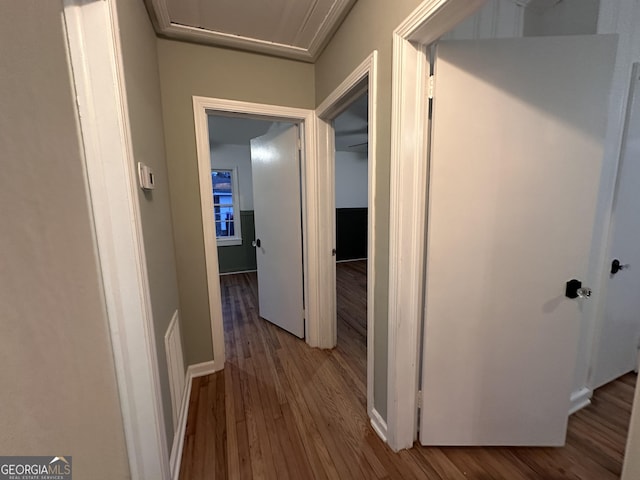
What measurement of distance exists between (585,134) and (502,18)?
2.92ft

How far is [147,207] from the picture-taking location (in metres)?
1.15

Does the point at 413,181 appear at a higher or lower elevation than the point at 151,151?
lower

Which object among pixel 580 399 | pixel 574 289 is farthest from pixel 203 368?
pixel 580 399

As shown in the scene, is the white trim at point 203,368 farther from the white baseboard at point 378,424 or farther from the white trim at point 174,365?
the white baseboard at point 378,424

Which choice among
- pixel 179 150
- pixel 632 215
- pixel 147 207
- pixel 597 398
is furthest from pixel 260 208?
pixel 597 398

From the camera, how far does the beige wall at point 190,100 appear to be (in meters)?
1.75

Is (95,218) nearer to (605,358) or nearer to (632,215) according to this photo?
(632,215)

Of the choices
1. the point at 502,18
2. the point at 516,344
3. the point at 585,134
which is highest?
the point at 502,18

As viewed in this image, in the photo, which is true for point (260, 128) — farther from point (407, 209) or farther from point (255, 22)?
point (407, 209)

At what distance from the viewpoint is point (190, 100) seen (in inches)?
70.3

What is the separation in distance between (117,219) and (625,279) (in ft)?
9.51

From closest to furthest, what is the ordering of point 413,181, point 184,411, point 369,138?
point 413,181, point 369,138, point 184,411

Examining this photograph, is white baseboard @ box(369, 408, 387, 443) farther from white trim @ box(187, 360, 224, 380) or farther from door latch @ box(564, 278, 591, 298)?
white trim @ box(187, 360, 224, 380)

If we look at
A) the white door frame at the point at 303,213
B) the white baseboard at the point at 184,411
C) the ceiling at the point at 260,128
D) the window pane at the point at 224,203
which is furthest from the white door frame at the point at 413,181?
the window pane at the point at 224,203
